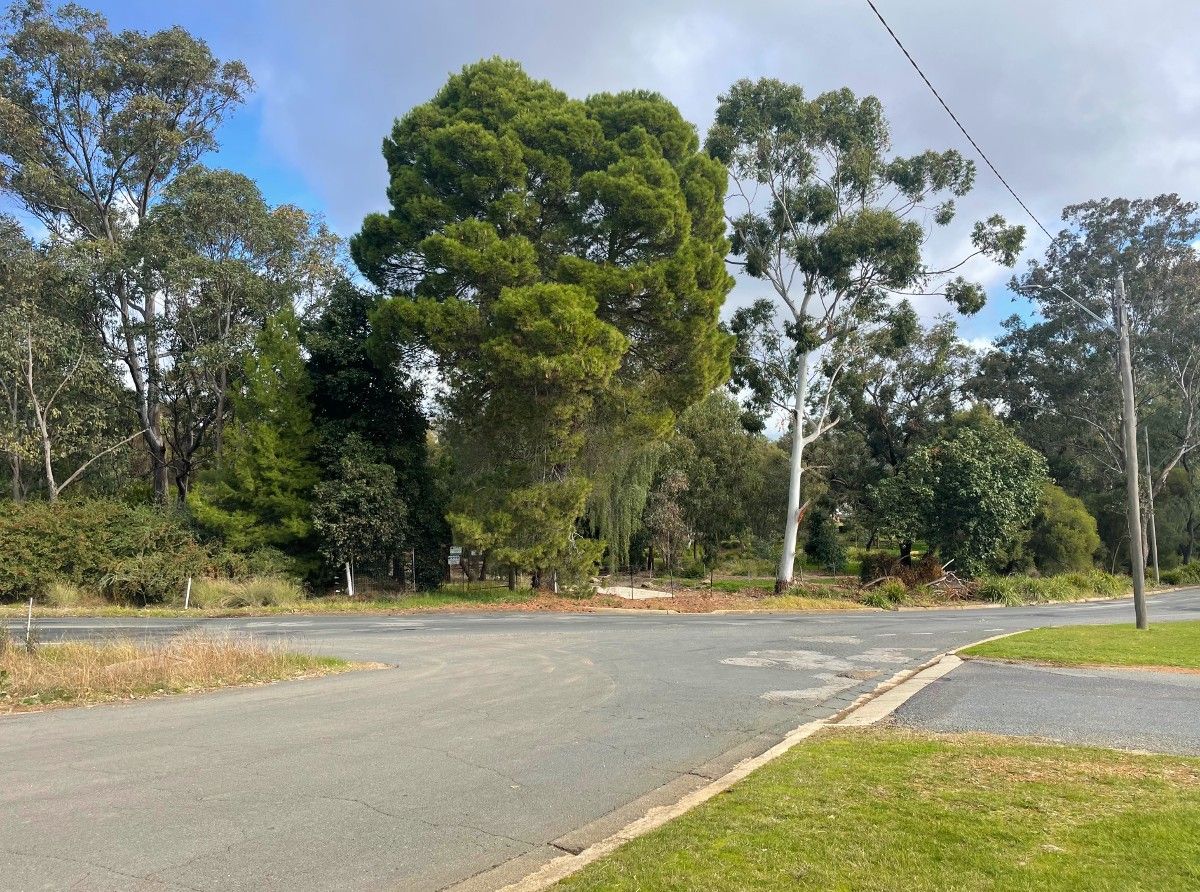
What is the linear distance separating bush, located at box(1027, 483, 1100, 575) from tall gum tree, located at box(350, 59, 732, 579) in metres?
25.8

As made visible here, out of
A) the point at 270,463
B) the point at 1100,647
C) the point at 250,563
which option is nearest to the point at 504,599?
the point at 250,563

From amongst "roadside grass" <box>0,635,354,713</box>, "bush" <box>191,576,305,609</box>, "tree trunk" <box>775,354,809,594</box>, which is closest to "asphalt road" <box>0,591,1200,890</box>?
"roadside grass" <box>0,635,354,713</box>

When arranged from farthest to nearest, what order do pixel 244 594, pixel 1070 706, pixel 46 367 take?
1. pixel 46 367
2. pixel 244 594
3. pixel 1070 706

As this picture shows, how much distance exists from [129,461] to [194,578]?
615 inches

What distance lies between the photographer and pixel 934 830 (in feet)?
16.0

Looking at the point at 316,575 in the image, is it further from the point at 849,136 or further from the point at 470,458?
the point at 849,136

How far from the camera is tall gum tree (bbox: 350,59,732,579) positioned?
88.3 ft

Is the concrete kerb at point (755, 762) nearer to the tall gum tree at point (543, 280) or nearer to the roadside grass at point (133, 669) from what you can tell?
the roadside grass at point (133, 669)

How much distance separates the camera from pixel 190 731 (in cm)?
809

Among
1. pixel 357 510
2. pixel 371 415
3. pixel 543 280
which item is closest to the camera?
pixel 357 510

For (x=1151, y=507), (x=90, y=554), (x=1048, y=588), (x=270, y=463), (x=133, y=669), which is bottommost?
(x=1048, y=588)

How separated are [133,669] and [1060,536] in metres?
47.2

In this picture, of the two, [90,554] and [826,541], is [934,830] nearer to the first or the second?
[90,554]

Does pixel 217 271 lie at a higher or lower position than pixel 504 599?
higher
